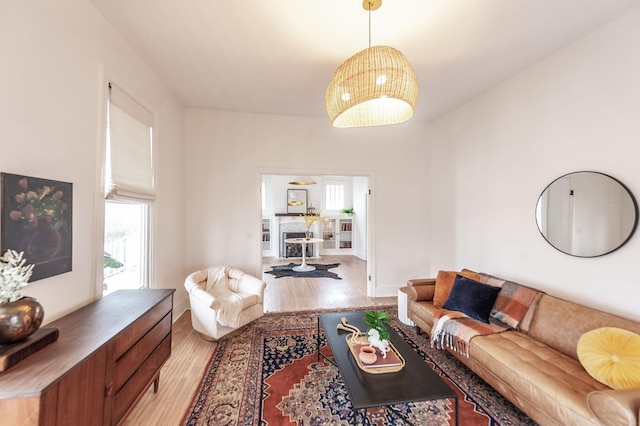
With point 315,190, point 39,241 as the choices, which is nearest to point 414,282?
point 39,241

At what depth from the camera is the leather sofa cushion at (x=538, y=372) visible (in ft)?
4.80

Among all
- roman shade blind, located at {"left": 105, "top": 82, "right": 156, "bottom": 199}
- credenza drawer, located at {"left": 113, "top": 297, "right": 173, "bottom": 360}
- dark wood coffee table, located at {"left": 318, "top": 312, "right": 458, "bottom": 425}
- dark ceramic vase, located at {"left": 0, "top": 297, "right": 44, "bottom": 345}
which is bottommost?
dark wood coffee table, located at {"left": 318, "top": 312, "right": 458, "bottom": 425}

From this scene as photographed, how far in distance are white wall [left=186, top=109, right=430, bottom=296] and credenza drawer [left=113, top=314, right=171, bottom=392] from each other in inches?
80.7

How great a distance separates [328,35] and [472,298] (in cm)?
288

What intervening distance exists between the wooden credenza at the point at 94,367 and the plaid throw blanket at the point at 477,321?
7.97 feet

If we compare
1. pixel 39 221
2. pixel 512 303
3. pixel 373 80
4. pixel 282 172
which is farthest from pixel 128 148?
pixel 512 303

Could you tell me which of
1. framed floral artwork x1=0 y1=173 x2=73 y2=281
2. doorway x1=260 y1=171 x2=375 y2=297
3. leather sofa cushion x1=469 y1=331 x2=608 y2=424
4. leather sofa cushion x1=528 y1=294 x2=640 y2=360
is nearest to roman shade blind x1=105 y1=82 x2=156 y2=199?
framed floral artwork x1=0 y1=173 x2=73 y2=281

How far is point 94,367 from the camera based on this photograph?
1244mm

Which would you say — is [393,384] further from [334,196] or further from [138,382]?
[334,196]

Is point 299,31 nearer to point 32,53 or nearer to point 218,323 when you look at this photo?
point 32,53

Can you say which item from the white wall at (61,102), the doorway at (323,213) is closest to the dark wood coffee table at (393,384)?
the white wall at (61,102)

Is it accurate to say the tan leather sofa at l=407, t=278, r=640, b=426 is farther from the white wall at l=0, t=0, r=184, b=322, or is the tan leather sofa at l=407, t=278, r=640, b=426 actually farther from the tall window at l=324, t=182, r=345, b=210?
the tall window at l=324, t=182, r=345, b=210

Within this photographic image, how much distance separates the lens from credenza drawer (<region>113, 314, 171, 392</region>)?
1452 mm

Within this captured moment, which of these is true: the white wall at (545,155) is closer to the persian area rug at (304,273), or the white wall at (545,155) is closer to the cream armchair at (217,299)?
the persian area rug at (304,273)
